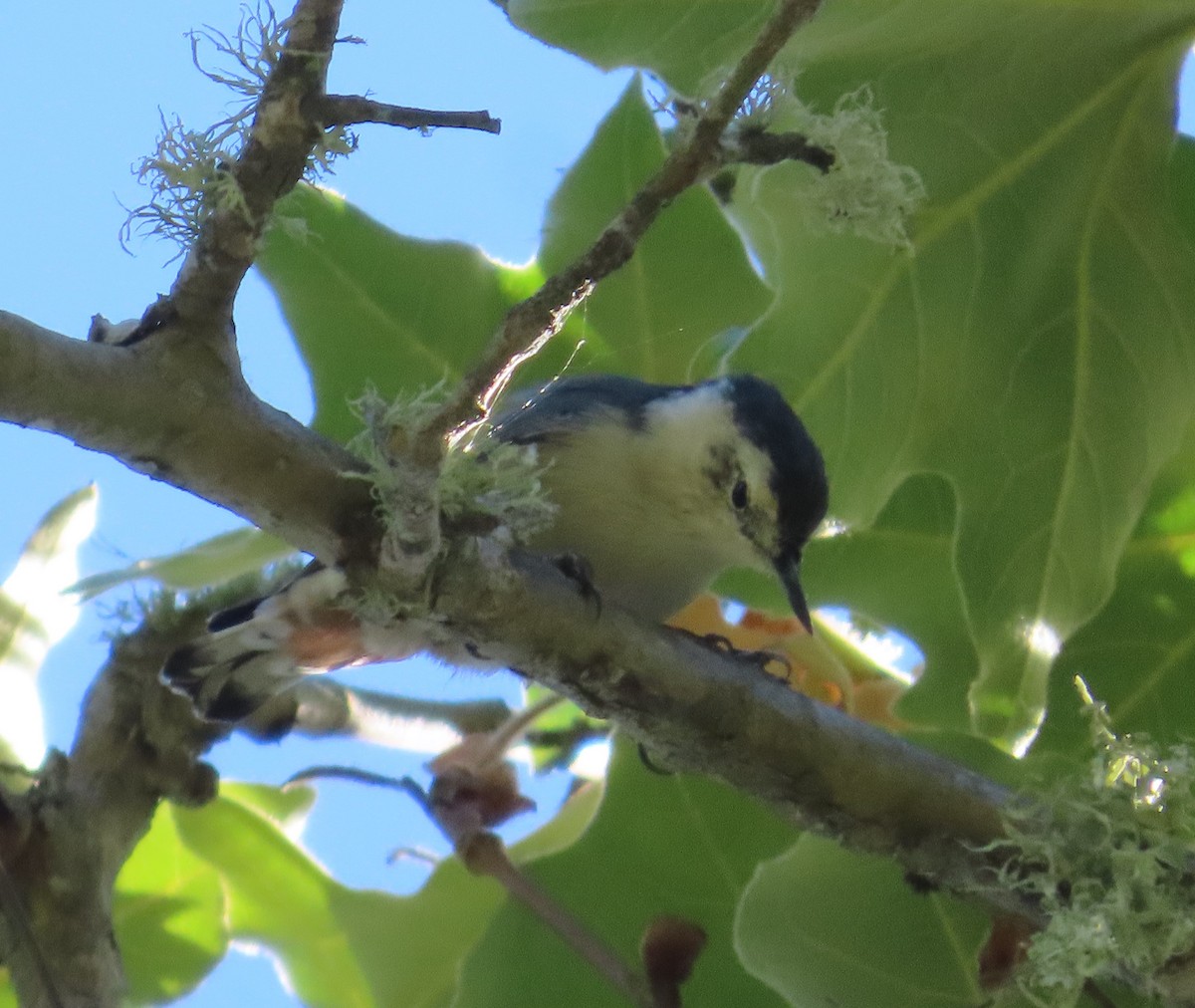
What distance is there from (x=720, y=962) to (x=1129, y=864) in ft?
1.44

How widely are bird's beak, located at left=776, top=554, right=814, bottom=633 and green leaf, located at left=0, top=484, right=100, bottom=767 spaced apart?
0.72 meters

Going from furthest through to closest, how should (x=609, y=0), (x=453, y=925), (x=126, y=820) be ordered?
(x=453, y=925), (x=126, y=820), (x=609, y=0)

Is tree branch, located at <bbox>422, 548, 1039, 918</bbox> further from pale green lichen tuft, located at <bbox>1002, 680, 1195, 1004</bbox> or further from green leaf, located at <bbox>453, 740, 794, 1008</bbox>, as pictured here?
green leaf, located at <bbox>453, 740, 794, 1008</bbox>

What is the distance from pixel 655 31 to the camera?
1200 millimetres

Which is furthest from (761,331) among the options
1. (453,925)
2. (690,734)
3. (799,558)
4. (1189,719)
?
(453,925)

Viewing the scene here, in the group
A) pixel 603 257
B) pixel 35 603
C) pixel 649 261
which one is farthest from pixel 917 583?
pixel 35 603

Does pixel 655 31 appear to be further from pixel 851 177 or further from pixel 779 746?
pixel 779 746

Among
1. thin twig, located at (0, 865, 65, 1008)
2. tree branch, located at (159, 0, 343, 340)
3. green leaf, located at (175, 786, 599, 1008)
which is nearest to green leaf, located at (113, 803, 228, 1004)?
green leaf, located at (175, 786, 599, 1008)

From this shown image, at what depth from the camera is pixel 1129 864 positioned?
946 mm

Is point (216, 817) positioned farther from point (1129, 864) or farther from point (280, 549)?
point (1129, 864)

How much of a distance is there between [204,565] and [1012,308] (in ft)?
2.66

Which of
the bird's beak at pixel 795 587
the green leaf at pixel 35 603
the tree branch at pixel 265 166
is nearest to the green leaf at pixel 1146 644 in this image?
the bird's beak at pixel 795 587

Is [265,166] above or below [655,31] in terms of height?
below

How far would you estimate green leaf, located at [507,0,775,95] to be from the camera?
117cm
